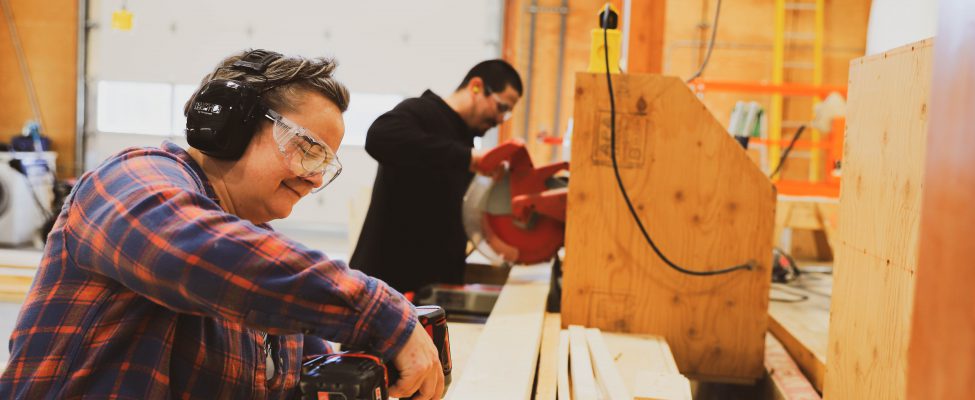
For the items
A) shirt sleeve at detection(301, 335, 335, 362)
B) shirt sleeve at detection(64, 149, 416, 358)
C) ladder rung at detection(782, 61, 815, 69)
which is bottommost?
shirt sleeve at detection(301, 335, 335, 362)

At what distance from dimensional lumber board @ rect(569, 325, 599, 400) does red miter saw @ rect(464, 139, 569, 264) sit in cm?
66

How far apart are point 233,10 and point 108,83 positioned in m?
2.04

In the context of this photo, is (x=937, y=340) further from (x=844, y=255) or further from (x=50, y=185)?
(x=50, y=185)

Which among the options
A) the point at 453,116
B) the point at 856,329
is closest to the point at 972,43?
the point at 856,329

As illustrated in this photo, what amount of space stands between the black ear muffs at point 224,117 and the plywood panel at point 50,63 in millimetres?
10721

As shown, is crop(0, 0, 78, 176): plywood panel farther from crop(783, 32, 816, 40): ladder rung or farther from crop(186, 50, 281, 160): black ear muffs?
crop(186, 50, 281, 160): black ear muffs

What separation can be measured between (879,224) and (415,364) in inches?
47.9

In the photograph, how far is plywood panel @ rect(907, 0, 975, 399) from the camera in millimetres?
581

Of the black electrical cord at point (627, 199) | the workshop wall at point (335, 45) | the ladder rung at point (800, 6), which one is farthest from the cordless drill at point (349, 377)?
the ladder rung at point (800, 6)

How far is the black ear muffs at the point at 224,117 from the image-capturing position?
1.36 meters

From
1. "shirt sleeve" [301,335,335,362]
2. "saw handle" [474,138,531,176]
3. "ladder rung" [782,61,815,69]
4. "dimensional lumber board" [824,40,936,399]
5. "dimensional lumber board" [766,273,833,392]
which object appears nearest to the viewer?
"dimensional lumber board" [824,40,936,399]

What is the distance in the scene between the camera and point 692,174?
9.63ft

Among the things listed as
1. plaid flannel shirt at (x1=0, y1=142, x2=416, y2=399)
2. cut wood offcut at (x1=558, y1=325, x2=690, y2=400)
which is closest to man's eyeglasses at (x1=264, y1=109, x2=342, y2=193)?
plaid flannel shirt at (x1=0, y1=142, x2=416, y2=399)

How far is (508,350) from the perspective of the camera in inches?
98.2
